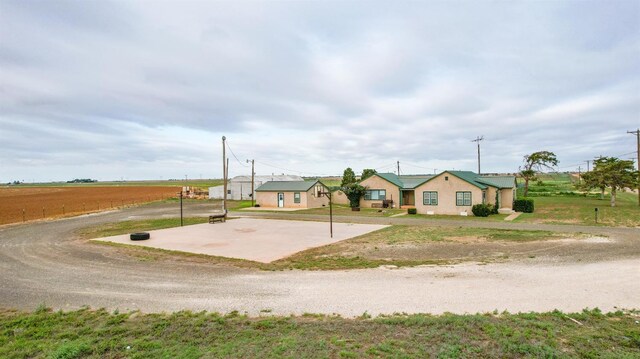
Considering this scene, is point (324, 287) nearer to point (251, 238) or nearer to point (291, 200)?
point (251, 238)

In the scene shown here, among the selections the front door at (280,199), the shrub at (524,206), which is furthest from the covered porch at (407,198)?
the front door at (280,199)

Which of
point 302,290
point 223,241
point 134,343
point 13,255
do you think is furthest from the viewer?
point 223,241

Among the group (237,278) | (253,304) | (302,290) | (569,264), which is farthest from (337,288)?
(569,264)

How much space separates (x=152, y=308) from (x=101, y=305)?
66.2 inches

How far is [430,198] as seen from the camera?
37.8 m

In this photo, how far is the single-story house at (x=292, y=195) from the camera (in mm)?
47375

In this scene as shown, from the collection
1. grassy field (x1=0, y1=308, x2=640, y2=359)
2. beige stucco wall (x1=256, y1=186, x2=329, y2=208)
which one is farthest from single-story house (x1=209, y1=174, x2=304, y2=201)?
grassy field (x1=0, y1=308, x2=640, y2=359)

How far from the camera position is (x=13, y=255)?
58.8ft

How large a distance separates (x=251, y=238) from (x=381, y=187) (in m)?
26.3

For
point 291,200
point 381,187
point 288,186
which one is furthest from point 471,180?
point 288,186

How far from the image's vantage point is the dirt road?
988 centimetres

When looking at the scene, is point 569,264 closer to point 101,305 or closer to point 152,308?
point 152,308

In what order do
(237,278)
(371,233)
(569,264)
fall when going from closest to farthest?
1. (237,278)
2. (569,264)
3. (371,233)

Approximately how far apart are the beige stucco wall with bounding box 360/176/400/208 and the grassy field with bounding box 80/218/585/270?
62.4 feet
